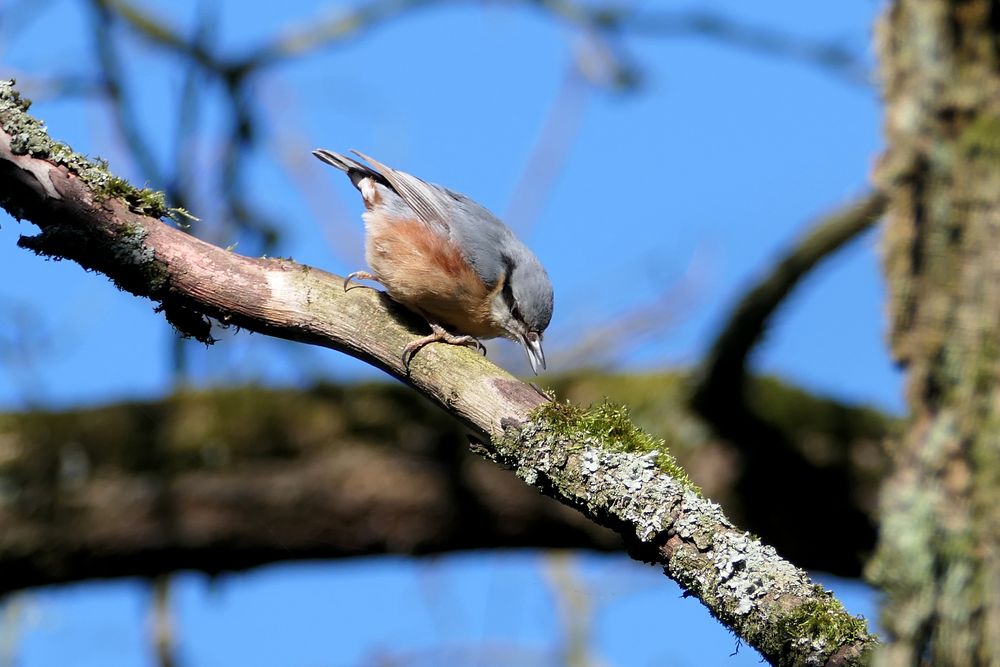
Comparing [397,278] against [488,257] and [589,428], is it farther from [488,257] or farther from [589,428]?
[589,428]

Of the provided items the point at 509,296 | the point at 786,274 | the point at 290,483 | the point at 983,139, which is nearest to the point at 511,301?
the point at 509,296

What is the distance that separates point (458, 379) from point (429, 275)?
1.15 meters

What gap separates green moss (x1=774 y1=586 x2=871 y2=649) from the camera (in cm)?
190

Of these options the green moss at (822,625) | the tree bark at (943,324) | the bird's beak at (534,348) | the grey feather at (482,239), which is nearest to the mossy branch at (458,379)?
the green moss at (822,625)

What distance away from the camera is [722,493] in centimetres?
513

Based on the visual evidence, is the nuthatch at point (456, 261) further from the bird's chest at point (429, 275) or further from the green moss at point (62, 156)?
the green moss at point (62, 156)

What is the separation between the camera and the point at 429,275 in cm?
344

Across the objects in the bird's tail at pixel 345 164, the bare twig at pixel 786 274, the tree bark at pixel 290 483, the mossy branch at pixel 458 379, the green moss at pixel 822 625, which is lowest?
the green moss at pixel 822 625

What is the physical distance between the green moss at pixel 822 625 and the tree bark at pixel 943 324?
16 cm

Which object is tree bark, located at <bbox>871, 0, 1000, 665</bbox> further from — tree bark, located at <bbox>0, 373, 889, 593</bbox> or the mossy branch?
tree bark, located at <bbox>0, 373, 889, 593</bbox>

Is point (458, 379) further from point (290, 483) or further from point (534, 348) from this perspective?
point (290, 483)

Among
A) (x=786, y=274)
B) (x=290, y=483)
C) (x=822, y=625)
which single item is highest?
(x=786, y=274)

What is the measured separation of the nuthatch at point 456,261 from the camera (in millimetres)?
3510

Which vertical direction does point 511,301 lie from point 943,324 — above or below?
below
